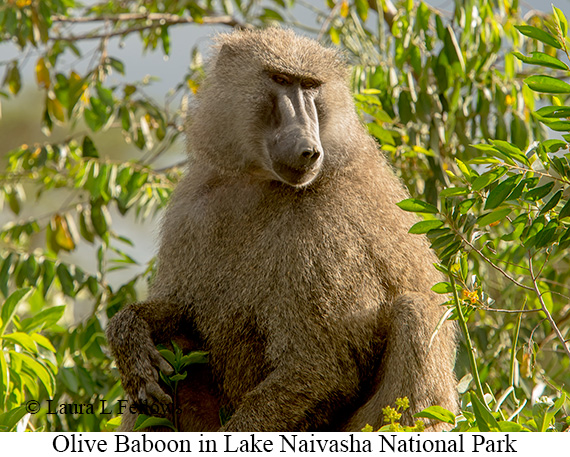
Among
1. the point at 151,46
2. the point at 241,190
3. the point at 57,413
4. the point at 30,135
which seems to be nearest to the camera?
the point at 241,190

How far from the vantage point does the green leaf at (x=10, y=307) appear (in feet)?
11.0

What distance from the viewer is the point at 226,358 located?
10.4 feet

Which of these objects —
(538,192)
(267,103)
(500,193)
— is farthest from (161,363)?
(538,192)

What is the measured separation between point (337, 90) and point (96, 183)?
1.71 m

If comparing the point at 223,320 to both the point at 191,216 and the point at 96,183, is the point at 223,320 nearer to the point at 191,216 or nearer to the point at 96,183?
the point at 191,216

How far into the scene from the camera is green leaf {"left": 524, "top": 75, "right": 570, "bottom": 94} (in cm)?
237

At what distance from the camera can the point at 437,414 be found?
2379mm

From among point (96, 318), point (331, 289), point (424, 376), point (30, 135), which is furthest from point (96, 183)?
point (30, 135)

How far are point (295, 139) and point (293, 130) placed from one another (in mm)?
64

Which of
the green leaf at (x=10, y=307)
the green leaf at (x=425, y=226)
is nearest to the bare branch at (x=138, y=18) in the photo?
the green leaf at (x=10, y=307)

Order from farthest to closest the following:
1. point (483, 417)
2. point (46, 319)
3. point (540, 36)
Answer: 1. point (46, 319)
2. point (540, 36)
3. point (483, 417)

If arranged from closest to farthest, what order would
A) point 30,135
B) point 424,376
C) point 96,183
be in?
point 424,376
point 96,183
point 30,135

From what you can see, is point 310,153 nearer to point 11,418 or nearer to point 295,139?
point 295,139

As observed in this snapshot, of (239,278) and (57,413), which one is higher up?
(239,278)
